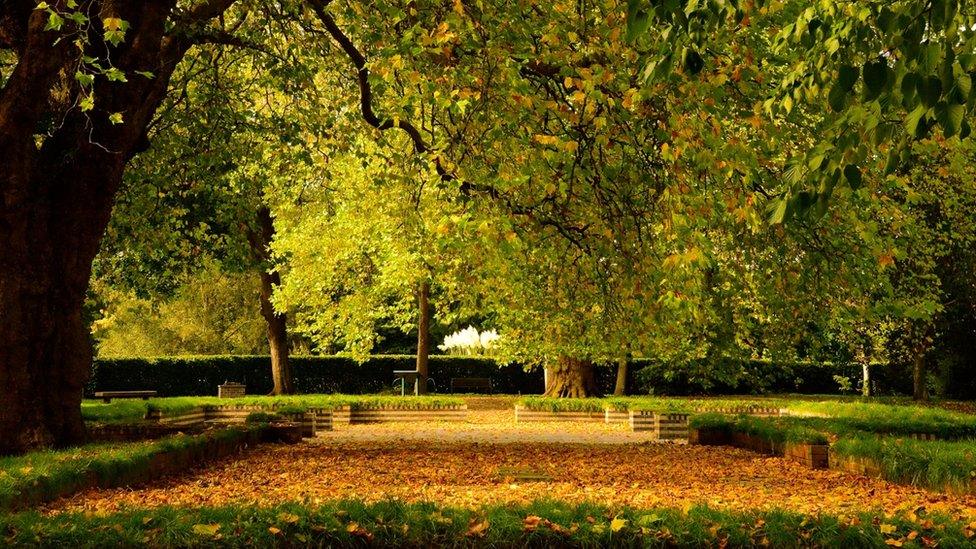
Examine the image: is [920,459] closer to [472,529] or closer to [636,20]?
[472,529]

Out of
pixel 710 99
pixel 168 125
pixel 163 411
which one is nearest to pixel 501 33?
pixel 710 99

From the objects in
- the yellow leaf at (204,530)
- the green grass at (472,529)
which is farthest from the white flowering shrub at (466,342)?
the yellow leaf at (204,530)

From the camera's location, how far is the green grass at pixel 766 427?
11.9m

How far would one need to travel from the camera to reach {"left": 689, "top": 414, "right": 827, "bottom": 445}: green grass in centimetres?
1187

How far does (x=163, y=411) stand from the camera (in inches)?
727

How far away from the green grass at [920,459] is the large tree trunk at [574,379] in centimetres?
1528

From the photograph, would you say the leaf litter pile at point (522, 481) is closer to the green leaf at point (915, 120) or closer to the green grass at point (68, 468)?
the green grass at point (68, 468)

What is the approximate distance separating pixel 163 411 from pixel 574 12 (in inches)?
453

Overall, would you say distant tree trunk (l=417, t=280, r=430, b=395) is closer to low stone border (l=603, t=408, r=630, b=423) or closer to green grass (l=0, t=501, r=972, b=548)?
low stone border (l=603, t=408, r=630, b=423)

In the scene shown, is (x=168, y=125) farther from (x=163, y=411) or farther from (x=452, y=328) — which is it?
(x=452, y=328)

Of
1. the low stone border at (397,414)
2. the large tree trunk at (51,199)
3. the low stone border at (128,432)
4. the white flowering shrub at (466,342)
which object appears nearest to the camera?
the large tree trunk at (51,199)

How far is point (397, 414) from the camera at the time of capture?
Answer: 74.7 ft

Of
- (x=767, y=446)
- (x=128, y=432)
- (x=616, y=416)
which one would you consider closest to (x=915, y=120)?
(x=767, y=446)

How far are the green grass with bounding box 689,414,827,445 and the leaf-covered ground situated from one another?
36 centimetres
